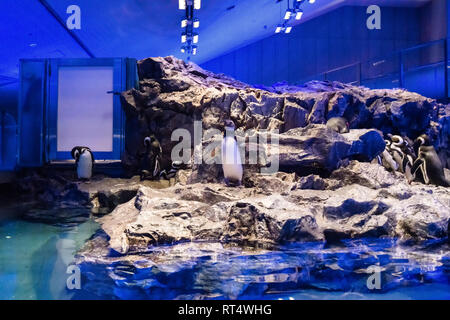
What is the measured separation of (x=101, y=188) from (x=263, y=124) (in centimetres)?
300

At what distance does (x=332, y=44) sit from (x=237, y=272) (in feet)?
43.0

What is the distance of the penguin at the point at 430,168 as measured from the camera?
5402 mm

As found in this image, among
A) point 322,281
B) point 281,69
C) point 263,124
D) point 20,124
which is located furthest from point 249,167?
point 281,69

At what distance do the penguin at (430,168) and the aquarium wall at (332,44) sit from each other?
5.62 m

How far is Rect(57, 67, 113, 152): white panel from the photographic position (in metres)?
6.86

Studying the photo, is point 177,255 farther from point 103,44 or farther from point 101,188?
point 103,44

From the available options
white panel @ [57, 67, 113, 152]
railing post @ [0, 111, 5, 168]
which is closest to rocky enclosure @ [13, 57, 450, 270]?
white panel @ [57, 67, 113, 152]

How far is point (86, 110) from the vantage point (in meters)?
6.90

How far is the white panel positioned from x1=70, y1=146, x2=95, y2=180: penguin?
0.58 meters

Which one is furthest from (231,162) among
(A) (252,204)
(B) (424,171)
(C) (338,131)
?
(B) (424,171)

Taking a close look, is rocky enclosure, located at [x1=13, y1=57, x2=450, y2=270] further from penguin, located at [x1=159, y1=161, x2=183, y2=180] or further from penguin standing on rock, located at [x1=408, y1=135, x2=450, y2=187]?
penguin standing on rock, located at [x1=408, y1=135, x2=450, y2=187]

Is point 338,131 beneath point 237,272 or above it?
above

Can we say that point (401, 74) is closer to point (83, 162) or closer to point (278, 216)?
point (278, 216)

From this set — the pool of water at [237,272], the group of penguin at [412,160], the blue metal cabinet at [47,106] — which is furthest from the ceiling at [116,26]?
the pool of water at [237,272]
